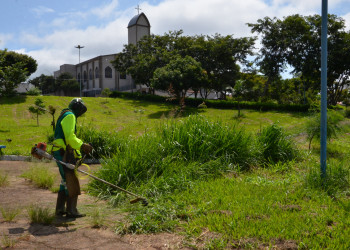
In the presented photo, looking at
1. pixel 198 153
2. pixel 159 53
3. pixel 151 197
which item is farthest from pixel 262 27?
pixel 151 197

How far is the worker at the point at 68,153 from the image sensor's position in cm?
488

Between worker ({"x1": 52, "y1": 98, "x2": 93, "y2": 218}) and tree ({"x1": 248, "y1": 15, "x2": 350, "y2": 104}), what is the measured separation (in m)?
29.3

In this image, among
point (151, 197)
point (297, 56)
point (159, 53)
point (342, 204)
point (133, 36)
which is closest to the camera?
point (342, 204)

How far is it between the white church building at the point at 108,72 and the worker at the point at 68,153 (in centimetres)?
5044

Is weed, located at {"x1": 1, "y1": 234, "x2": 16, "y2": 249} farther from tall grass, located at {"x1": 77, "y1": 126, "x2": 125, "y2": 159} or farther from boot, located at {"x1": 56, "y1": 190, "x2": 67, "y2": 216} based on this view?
tall grass, located at {"x1": 77, "y1": 126, "x2": 125, "y2": 159}

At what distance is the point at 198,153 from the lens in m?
7.26

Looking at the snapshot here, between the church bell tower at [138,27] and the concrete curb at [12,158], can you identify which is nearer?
the concrete curb at [12,158]

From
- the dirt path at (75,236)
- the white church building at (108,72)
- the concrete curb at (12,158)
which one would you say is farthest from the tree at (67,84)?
the dirt path at (75,236)

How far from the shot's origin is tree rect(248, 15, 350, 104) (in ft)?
98.3

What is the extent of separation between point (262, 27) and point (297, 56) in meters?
4.66

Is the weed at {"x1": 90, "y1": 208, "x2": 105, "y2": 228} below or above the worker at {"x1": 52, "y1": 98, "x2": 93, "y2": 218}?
below

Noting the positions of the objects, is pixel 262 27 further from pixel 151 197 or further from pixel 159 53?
pixel 151 197

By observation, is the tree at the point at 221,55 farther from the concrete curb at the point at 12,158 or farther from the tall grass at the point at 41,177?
the tall grass at the point at 41,177

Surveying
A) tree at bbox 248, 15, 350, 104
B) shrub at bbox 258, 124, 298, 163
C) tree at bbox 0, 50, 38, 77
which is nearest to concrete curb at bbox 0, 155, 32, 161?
shrub at bbox 258, 124, 298, 163
